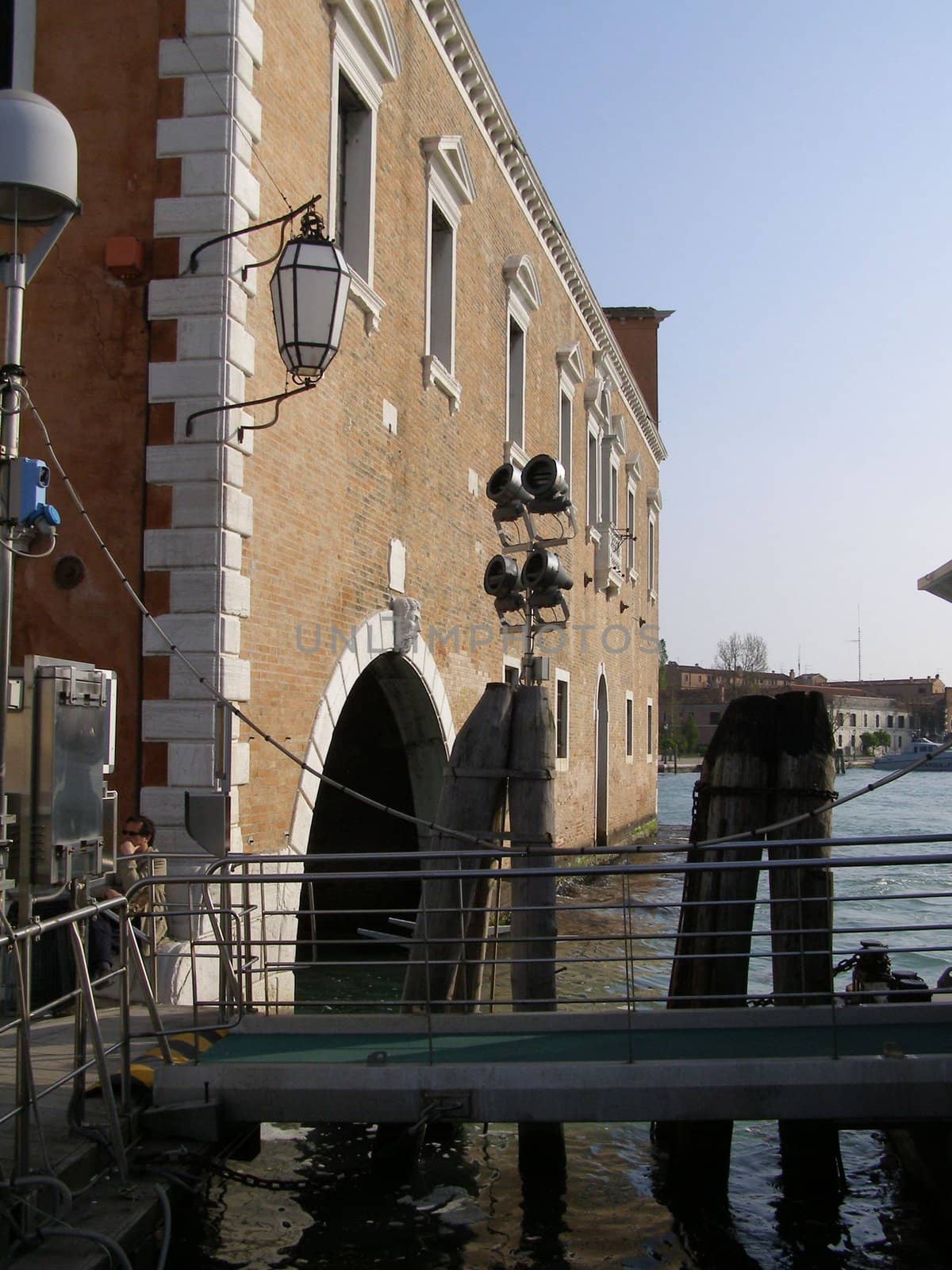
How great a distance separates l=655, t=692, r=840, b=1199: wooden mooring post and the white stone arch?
8.82ft

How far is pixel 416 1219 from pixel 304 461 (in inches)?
205

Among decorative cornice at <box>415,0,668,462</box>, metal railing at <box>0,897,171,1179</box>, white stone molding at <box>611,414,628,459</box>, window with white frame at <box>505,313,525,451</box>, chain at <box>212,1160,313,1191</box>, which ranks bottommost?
chain at <box>212,1160,313,1191</box>

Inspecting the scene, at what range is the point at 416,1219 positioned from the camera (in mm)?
6039

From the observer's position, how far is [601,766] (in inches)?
944

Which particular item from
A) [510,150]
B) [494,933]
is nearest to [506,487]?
[494,933]

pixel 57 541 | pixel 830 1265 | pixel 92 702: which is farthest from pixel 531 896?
pixel 57 541

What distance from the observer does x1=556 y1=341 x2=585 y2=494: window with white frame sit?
19641 mm

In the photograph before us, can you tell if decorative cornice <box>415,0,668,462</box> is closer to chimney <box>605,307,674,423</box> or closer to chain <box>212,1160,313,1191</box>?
chimney <box>605,307,674,423</box>

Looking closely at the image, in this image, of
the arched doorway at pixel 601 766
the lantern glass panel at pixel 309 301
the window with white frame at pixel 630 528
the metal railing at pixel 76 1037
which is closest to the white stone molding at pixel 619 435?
the window with white frame at pixel 630 528

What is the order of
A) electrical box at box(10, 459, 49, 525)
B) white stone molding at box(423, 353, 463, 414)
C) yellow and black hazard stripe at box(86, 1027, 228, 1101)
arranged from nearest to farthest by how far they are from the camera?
yellow and black hazard stripe at box(86, 1027, 228, 1101) < electrical box at box(10, 459, 49, 525) < white stone molding at box(423, 353, 463, 414)

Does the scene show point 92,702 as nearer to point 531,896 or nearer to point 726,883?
point 531,896

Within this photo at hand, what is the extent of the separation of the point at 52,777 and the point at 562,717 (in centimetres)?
1515

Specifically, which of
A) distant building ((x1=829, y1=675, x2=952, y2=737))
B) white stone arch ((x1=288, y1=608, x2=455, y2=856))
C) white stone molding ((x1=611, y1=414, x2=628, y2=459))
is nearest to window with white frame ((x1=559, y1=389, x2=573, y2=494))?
white stone molding ((x1=611, y1=414, x2=628, y2=459))

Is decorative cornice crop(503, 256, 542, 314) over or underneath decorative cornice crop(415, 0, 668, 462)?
underneath
